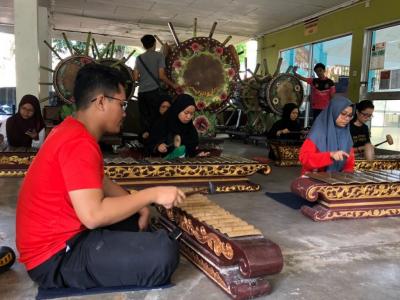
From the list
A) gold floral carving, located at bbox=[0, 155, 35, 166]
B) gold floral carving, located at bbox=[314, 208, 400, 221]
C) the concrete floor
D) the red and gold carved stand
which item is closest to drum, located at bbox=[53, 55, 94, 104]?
gold floral carving, located at bbox=[0, 155, 35, 166]

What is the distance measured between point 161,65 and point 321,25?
4.87 m

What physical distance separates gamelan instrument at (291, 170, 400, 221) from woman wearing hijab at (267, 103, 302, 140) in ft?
9.41

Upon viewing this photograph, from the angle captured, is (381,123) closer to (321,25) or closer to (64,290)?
(321,25)

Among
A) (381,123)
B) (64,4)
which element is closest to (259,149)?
(381,123)

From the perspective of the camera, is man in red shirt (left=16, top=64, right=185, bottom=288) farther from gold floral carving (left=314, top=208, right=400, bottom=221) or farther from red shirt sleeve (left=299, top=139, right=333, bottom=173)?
red shirt sleeve (left=299, top=139, right=333, bottom=173)

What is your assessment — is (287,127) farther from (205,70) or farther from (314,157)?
(314,157)

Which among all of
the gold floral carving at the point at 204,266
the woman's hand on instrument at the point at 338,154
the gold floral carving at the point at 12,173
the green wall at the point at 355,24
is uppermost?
the green wall at the point at 355,24

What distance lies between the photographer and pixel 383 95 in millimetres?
7309

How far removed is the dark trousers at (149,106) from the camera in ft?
18.6

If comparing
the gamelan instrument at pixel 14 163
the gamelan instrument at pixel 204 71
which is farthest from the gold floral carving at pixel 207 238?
the gamelan instrument at pixel 204 71

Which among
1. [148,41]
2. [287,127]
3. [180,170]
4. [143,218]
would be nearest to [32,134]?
[148,41]

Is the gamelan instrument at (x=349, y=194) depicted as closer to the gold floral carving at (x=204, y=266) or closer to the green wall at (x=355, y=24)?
the gold floral carving at (x=204, y=266)

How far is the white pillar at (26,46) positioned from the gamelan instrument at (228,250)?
4.36 meters

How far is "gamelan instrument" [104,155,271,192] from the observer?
377 centimetres
